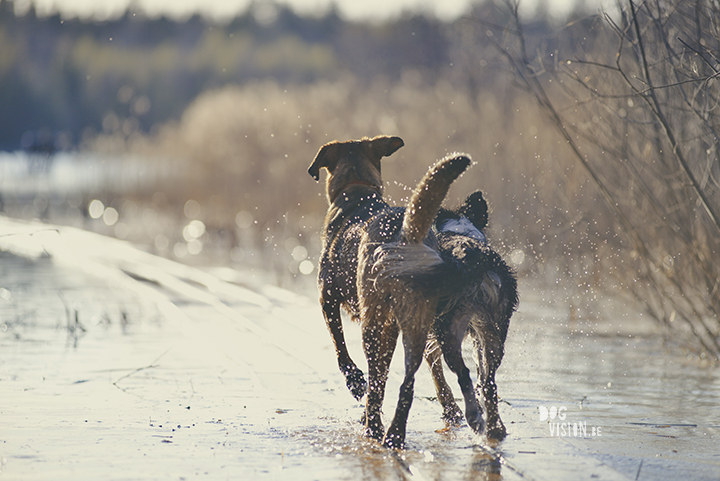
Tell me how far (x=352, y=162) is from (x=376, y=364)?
5.91ft

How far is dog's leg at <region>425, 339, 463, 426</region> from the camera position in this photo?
19.2 feet

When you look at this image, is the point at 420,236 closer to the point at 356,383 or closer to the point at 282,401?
the point at 356,383

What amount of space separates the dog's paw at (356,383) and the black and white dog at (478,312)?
94 cm

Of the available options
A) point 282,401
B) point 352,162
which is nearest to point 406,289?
A: point 282,401

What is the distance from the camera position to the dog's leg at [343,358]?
623cm

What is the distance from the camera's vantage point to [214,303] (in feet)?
34.7

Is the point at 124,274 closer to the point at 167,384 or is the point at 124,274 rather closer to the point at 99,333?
the point at 99,333

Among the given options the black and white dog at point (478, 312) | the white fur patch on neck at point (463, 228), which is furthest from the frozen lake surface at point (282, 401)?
the white fur patch on neck at point (463, 228)

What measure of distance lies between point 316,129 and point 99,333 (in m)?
10.6

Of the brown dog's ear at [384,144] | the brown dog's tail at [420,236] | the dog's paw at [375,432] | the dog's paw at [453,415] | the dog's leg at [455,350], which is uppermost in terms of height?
the brown dog's ear at [384,144]

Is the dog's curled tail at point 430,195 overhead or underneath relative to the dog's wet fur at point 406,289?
overhead

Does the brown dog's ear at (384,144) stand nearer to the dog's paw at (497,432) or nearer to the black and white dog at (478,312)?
the black and white dog at (478,312)

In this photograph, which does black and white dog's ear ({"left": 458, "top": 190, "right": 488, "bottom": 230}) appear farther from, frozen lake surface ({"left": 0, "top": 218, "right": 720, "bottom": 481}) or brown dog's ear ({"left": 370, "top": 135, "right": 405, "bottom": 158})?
frozen lake surface ({"left": 0, "top": 218, "right": 720, "bottom": 481})

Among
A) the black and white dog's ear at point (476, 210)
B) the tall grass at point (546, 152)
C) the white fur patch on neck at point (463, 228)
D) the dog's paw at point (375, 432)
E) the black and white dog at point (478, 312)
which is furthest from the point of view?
the tall grass at point (546, 152)
